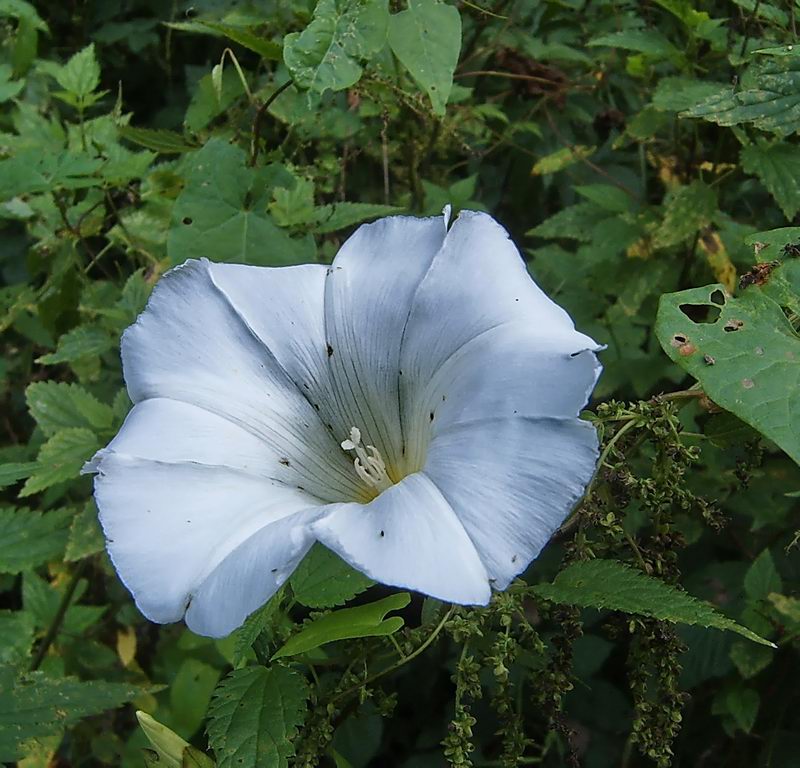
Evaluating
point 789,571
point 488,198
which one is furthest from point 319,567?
point 488,198

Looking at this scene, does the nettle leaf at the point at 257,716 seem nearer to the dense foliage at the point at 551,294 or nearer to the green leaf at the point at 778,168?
the dense foliage at the point at 551,294

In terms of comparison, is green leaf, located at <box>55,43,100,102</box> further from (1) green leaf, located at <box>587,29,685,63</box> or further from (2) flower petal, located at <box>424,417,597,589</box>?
(2) flower petal, located at <box>424,417,597,589</box>

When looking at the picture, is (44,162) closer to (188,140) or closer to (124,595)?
(188,140)

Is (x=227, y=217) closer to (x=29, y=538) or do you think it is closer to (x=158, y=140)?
(x=158, y=140)

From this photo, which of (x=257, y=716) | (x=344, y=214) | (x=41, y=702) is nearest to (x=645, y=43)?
(x=344, y=214)

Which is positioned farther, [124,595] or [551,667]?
[124,595]

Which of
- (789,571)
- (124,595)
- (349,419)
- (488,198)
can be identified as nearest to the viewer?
(349,419)

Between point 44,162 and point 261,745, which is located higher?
point 44,162
